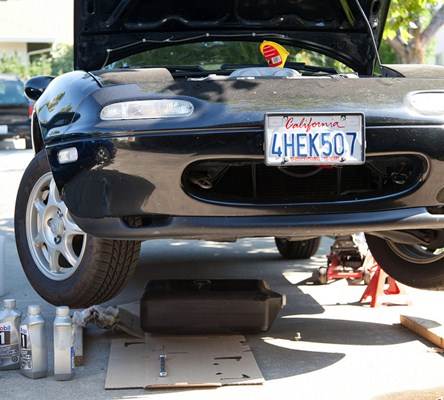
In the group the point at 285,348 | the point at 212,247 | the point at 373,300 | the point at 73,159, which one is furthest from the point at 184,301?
the point at 212,247

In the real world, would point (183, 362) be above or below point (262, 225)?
below

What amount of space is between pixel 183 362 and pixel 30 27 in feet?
121

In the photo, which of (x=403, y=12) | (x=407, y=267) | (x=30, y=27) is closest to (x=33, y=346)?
(x=407, y=267)

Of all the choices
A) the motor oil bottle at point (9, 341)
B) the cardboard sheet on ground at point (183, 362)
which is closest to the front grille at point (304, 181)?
the cardboard sheet on ground at point (183, 362)

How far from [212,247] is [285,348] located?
3056 mm

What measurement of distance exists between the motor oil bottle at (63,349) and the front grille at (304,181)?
797 millimetres

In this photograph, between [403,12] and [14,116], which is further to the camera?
[14,116]

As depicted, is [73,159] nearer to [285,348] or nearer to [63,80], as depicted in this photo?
[63,80]

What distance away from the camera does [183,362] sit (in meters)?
3.82

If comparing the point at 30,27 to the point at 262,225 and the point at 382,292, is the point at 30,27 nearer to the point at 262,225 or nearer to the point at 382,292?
the point at 382,292

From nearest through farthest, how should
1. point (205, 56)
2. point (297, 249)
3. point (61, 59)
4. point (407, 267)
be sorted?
point (407, 267) < point (205, 56) < point (297, 249) < point (61, 59)

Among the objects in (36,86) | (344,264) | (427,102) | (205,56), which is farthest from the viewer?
(344,264)

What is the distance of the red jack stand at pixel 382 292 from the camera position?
490 cm

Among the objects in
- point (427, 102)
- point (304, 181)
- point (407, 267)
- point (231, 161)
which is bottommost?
point (407, 267)
